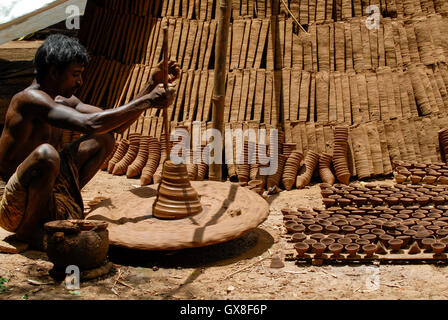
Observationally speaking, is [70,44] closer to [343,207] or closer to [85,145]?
[85,145]

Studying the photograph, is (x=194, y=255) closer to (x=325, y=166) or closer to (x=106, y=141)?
(x=106, y=141)

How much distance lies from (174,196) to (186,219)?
232mm

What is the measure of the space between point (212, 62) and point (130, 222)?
150 inches

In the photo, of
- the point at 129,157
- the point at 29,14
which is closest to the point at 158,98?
the point at 29,14

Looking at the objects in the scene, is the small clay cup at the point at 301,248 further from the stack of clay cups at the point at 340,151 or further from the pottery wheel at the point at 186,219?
the stack of clay cups at the point at 340,151

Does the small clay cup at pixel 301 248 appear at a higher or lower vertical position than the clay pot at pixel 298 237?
lower

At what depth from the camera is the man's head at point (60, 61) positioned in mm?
4242

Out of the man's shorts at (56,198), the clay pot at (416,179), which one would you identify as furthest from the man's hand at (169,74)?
the clay pot at (416,179)

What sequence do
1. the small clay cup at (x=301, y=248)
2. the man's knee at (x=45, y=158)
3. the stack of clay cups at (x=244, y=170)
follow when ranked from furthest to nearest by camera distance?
the stack of clay cups at (x=244, y=170) < the small clay cup at (x=301, y=248) < the man's knee at (x=45, y=158)

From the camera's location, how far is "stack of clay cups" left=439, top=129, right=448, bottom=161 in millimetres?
6703

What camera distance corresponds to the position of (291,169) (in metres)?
6.71

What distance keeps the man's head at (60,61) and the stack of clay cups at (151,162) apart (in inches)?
112

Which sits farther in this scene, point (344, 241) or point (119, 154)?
point (119, 154)
